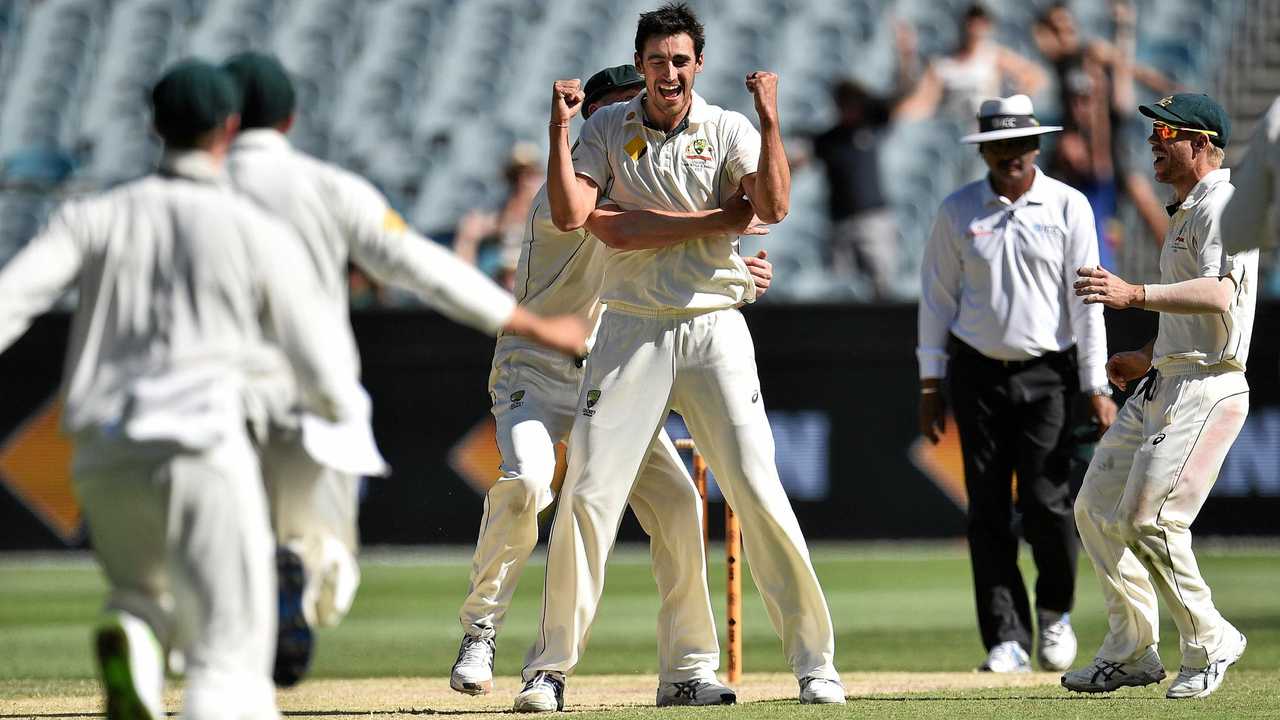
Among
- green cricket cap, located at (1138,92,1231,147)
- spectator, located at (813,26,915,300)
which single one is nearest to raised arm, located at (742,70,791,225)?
green cricket cap, located at (1138,92,1231,147)

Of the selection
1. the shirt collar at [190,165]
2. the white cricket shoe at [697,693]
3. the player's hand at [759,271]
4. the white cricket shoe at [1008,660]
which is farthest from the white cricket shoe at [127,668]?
the white cricket shoe at [1008,660]

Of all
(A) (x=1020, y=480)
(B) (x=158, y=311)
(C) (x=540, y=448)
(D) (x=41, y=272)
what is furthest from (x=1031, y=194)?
(D) (x=41, y=272)

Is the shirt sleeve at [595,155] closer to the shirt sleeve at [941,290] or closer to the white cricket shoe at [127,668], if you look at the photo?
the shirt sleeve at [941,290]

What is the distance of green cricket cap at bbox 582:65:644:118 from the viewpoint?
23.1ft

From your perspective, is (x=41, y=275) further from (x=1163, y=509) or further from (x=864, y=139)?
(x=864, y=139)

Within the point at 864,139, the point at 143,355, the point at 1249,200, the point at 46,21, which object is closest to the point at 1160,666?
the point at 1249,200

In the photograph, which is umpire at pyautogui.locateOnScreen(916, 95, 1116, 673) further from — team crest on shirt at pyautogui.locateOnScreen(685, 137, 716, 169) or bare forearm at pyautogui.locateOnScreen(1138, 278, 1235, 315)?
team crest on shirt at pyautogui.locateOnScreen(685, 137, 716, 169)

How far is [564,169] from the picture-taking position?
6.09m

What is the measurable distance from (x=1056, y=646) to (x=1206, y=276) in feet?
7.01

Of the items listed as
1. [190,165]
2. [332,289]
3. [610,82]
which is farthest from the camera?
[610,82]

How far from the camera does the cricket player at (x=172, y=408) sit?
3881mm

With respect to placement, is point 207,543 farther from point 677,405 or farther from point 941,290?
point 941,290

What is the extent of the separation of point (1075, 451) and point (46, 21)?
46.9ft

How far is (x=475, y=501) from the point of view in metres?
13.5
